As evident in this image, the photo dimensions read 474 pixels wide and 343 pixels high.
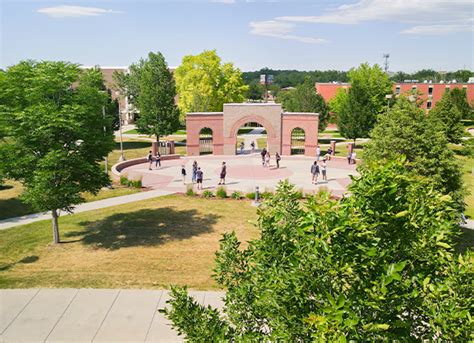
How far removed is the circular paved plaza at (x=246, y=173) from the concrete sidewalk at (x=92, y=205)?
181cm

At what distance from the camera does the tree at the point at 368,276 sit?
5.01 m

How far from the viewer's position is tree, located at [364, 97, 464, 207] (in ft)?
51.7

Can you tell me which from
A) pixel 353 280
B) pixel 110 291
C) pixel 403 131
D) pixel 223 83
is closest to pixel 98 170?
pixel 110 291

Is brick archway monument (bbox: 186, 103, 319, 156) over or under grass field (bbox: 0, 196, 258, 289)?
over

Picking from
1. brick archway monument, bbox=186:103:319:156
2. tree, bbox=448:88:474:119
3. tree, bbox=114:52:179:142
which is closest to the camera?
brick archway monument, bbox=186:103:319:156

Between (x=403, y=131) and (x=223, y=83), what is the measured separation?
46362mm

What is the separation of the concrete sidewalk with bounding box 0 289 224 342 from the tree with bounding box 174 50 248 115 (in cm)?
4398

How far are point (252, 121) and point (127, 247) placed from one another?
24.9 metres

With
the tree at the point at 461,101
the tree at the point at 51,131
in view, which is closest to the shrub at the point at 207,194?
the tree at the point at 51,131

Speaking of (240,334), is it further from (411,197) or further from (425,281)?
(411,197)

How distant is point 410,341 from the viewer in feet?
17.6

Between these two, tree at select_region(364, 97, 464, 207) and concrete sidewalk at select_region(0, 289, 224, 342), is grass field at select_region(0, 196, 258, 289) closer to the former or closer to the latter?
concrete sidewalk at select_region(0, 289, 224, 342)

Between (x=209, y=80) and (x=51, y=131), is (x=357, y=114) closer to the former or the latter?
(x=209, y=80)

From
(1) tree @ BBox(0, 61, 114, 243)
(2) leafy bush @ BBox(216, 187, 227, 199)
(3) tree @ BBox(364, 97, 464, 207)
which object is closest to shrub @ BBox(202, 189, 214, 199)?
(2) leafy bush @ BBox(216, 187, 227, 199)
